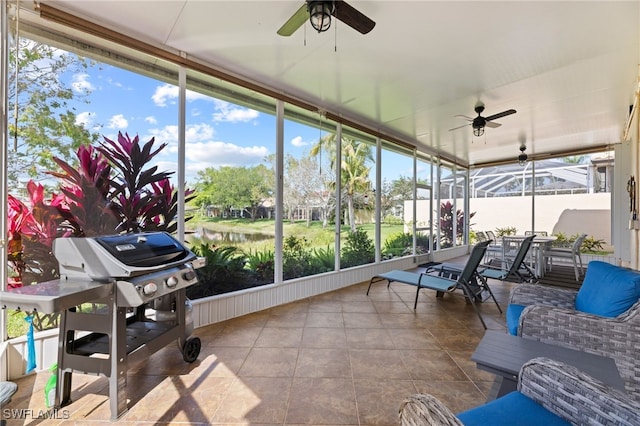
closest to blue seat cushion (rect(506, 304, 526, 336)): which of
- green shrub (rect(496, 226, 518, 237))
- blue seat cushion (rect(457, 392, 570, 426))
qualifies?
blue seat cushion (rect(457, 392, 570, 426))

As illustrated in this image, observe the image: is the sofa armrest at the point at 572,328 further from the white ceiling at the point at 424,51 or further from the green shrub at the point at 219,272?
the green shrub at the point at 219,272

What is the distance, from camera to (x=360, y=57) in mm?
3033

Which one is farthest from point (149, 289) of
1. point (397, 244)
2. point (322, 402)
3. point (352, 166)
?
point (397, 244)

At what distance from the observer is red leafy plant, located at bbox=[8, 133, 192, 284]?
2.22 m

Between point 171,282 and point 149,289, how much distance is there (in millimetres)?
203

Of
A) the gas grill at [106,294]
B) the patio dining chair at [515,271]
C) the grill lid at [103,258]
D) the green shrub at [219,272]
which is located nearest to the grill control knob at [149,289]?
the gas grill at [106,294]

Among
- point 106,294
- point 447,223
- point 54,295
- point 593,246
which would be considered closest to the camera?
point 54,295

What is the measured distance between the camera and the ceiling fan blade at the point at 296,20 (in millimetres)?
2092

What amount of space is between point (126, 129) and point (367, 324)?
3.29 m

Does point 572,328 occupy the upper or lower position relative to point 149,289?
lower

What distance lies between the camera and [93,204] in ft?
8.04

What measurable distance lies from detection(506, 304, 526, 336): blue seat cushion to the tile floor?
1.37 feet

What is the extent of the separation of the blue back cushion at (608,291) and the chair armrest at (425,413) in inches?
67.6

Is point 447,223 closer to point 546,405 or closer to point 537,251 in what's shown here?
point 537,251
